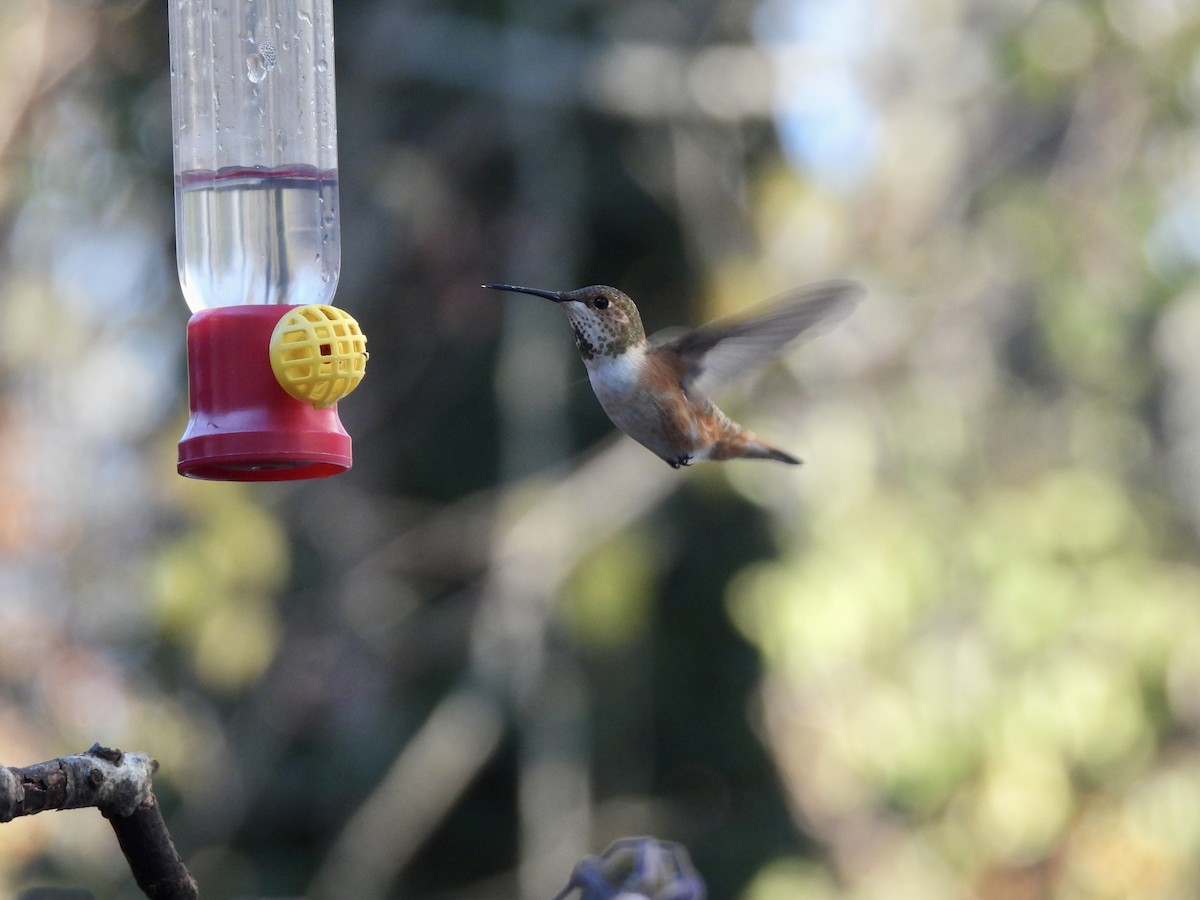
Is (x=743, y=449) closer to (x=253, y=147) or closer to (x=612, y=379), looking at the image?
(x=612, y=379)

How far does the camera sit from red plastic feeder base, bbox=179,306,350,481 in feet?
8.39

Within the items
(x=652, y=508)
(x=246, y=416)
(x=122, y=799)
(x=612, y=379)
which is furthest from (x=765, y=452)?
(x=652, y=508)

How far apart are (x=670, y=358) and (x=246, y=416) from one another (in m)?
1.21

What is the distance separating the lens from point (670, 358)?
11.6 ft

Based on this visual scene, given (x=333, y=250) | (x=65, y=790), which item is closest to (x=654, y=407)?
(x=333, y=250)

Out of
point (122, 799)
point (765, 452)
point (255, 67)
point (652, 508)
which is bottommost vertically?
point (652, 508)

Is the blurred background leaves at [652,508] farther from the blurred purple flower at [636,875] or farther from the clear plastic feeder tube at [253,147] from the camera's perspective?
the blurred purple flower at [636,875]

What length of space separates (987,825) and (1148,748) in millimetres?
900

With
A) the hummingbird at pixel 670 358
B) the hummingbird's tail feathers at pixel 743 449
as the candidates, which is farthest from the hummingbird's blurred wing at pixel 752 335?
the hummingbird's tail feathers at pixel 743 449

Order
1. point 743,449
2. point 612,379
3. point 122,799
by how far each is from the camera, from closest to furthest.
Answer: point 122,799
point 612,379
point 743,449

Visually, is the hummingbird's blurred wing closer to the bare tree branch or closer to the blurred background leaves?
the bare tree branch

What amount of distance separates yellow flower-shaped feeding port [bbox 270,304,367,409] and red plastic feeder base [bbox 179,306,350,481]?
4 cm

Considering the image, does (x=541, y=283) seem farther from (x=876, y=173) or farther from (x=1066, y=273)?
(x=1066, y=273)

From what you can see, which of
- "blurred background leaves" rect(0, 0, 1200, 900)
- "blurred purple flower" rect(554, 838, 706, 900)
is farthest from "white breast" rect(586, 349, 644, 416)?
"blurred background leaves" rect(0, 0, 1200, 900)
